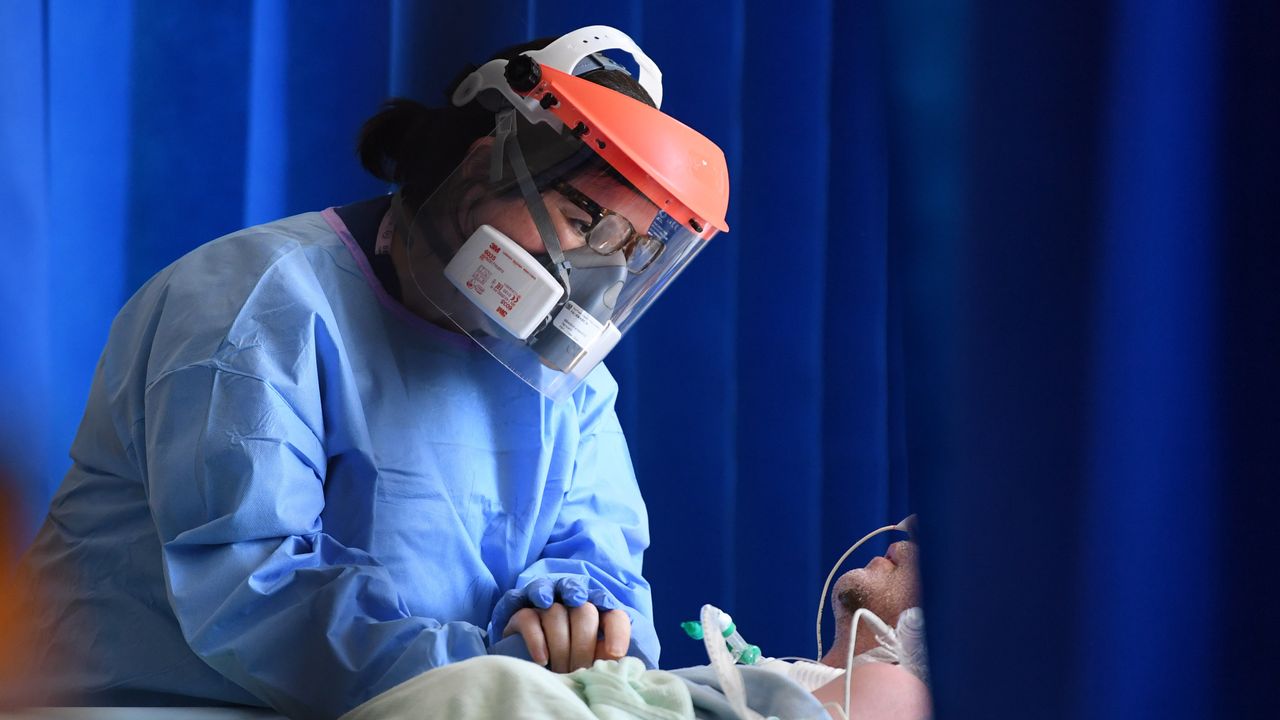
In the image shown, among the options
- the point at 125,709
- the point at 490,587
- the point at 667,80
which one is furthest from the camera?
the point at 667,80

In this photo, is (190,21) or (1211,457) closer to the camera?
(1211,457)

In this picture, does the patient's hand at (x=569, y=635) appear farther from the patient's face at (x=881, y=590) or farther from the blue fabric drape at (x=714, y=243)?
the blue fabric drape at (x=714, y=243)

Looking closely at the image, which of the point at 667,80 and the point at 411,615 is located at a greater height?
the point at 667,80

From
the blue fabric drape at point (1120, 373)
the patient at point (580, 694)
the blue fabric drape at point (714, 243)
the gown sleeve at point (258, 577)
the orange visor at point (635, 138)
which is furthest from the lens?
the blue fabric drape at point (714, 243)

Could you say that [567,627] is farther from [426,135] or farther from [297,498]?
[426,135]

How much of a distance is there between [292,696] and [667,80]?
133cm

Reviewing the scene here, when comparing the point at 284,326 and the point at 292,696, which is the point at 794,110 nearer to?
the point at 284,326

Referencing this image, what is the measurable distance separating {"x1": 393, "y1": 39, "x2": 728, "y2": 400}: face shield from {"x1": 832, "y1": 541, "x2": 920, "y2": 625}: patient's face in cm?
51

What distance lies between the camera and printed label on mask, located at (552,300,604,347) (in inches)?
54.7

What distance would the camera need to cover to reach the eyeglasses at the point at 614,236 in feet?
4.50

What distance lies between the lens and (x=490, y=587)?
1438mm

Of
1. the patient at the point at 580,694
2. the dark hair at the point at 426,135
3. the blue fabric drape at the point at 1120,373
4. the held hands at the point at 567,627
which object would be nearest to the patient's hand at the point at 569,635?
the held hands at the point at 567,627

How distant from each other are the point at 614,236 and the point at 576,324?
11 cm

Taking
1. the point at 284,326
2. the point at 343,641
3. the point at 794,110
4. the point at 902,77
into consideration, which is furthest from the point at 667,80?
the point at 902,77
